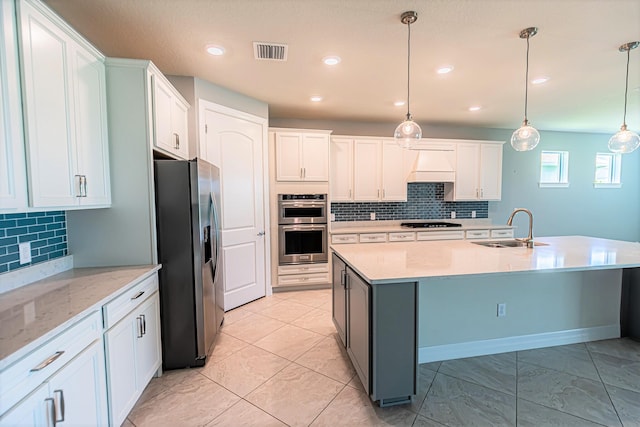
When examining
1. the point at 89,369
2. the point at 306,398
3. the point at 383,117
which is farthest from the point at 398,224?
the point at 89,369

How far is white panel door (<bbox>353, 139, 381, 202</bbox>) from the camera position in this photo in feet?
14.7

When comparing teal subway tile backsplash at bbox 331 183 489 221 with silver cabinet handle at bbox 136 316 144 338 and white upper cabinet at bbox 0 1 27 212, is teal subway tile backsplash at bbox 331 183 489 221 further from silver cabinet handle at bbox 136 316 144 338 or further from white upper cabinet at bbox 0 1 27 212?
white upper cabinet at bbox 0 1 27 212

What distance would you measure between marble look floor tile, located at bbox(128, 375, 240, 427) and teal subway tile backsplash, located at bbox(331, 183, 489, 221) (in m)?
3.16

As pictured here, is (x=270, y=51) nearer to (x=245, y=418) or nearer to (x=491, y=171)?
(x=245, y=418)

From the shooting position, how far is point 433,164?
4582mm

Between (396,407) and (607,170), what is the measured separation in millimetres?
7175

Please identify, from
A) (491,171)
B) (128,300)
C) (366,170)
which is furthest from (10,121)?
(491,171)

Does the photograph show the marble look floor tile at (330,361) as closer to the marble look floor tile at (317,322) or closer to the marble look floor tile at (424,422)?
the marble look floor tile at (317,322)

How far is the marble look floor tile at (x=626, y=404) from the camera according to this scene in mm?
1676

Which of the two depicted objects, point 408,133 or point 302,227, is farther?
point 302,227

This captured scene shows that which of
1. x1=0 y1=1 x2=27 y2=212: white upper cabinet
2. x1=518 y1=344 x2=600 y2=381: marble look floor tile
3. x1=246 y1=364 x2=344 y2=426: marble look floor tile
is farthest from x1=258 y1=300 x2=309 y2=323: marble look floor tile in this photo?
x1=0 y1=1 x2=27 y2=212: white upper cabinet

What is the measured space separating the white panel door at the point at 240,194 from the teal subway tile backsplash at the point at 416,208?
58.6 inches

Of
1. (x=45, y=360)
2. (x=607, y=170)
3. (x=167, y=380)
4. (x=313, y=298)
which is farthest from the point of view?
(x=607, y=170)

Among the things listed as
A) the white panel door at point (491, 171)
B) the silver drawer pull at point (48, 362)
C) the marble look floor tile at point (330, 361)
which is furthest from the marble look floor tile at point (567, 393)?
the white panel door at point (491, 171)
